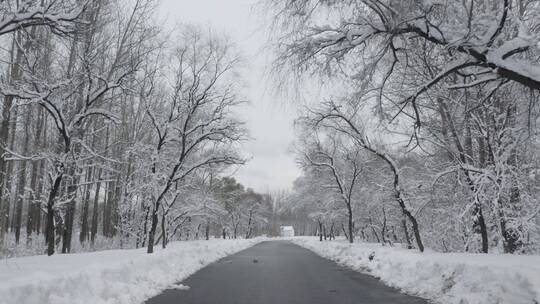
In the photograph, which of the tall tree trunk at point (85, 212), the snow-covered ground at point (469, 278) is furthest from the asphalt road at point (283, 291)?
the tall tree trunk at point (85, 212)

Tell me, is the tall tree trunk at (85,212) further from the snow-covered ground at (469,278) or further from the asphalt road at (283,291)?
the snow-covered ground at (469,278)

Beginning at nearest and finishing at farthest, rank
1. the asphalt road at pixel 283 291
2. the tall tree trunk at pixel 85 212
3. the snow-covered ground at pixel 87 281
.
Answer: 1. the snow-covered ground at pixel 87 281
2. the asphalt road at pixel 283 291
3. the tall tree trunk at pixel 85 212

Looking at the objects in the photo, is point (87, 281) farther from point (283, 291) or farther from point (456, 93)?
point (456, 93)

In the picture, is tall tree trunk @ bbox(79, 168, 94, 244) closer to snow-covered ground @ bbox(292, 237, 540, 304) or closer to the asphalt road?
the asphalt road

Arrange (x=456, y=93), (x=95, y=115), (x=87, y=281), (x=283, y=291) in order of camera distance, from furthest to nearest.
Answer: (x=95, y=115), (x=456, y=93), (x=283, y=291), (x=87, y=281)

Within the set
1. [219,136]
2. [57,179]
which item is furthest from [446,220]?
[57,179]

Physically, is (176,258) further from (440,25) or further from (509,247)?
(440,25)

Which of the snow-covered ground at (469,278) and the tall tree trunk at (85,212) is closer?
the snow-covered ground at (469,278)

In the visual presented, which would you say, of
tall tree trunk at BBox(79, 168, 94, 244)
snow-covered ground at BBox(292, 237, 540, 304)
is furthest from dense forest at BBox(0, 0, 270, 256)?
snow-covered ground at BBox(292, 237, 540, 304)

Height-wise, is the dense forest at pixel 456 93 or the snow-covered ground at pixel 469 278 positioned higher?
the dense forest at pixel 456 93

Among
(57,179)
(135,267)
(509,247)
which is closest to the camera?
(135,267)

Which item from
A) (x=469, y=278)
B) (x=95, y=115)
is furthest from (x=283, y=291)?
(x=95, y=115)

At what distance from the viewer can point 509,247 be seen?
55.1 feet

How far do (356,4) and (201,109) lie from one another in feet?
56.8
